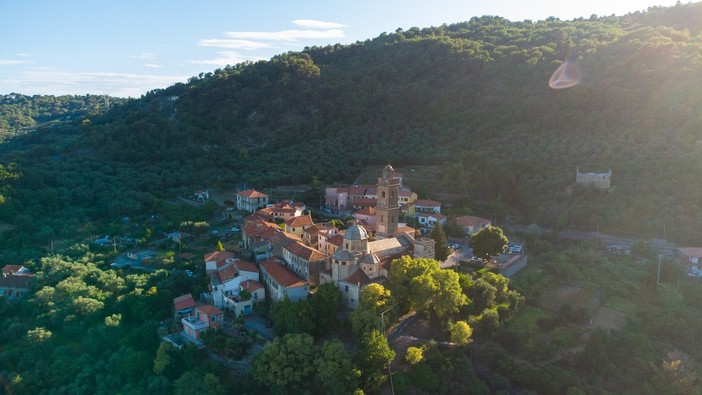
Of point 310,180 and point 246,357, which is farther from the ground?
point 310,180

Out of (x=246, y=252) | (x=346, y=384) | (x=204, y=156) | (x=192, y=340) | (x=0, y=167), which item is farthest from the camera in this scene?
(x=204, y=156)

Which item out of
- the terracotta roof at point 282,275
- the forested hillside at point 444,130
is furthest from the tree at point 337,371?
the forested hillside at point 444,130

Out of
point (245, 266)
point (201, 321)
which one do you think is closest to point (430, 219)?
point (245, 266)

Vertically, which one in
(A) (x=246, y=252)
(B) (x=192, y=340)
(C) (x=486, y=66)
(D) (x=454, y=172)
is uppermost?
(C) (x=486, y=66)

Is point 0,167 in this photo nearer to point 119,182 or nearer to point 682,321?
point 119,182

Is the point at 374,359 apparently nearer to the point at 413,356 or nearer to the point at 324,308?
the point at 413,356

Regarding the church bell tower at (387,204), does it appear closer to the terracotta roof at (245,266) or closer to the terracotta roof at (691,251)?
the terracotta roof at (245,266)

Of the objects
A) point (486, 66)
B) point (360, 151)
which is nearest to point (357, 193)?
point (360, 151)
